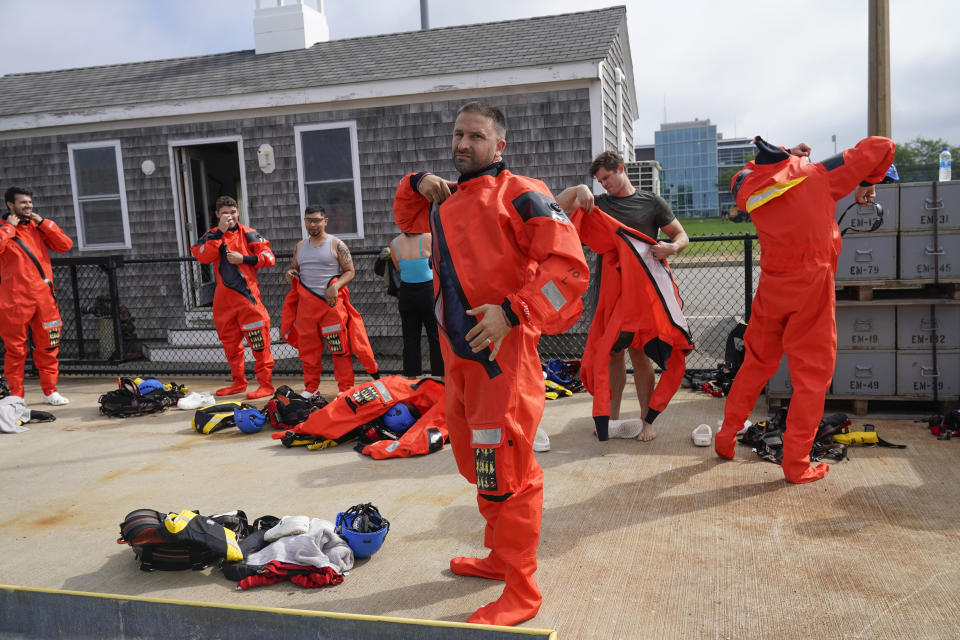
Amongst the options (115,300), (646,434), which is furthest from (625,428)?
(115,300)

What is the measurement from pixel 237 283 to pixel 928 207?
622 centimetres

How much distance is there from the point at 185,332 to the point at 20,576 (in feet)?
22.6

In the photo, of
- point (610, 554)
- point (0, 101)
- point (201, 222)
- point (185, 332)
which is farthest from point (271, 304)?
point (610, 554)

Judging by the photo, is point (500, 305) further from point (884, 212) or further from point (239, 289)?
point (239, 289)

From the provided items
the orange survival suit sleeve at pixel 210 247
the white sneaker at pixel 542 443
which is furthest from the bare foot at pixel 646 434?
the orange survival suit sleeve at pixel 210 247

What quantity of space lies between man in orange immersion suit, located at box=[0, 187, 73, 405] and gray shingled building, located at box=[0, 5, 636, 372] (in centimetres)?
164

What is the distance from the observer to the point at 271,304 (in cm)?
962

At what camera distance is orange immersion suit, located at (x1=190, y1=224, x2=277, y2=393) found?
7148 mm

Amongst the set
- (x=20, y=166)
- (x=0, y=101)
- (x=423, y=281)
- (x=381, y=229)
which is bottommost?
(x=423, y=281)

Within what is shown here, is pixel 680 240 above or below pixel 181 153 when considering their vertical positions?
below

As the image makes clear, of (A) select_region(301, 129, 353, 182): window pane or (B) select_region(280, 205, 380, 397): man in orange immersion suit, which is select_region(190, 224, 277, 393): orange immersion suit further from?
(A) select_region(301, 129, 353, 182): window pane

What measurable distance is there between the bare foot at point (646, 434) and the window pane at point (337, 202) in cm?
558

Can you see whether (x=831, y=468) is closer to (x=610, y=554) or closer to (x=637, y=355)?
(x=637, y=355)

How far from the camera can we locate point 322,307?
676cm
